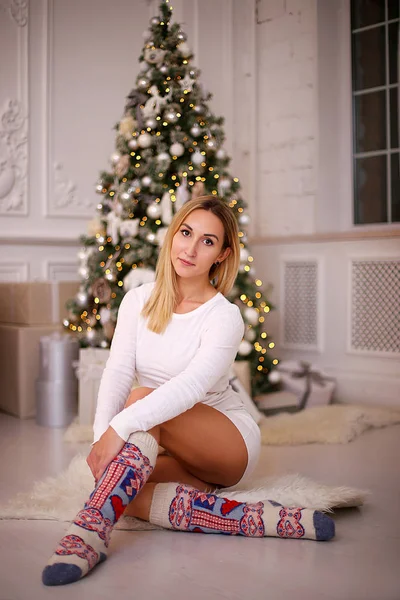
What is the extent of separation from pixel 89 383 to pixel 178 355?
1635mm

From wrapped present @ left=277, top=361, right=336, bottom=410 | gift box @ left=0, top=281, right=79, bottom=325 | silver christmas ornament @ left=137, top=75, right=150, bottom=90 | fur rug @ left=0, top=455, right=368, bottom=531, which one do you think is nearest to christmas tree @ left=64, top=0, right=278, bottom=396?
silver christmas ornament @ left=137, top=75, right=150, bottom=90

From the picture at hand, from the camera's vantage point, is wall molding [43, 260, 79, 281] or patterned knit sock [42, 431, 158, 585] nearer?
patterned knit sock [42, 431, 158, 585]

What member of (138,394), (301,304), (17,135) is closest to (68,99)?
(17,135)

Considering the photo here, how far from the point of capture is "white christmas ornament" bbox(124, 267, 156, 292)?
3.65m

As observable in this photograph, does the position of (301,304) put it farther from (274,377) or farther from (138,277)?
(138,277)

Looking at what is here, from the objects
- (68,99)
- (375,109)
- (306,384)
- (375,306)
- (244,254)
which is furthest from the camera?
(68,99)

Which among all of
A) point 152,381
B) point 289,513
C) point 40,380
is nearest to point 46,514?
point 152,381

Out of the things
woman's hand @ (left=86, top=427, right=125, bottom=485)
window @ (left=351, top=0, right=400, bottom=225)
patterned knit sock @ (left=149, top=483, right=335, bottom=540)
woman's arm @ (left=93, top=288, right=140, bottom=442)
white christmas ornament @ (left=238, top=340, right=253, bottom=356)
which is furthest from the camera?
window @ (left=351, top=0, right=400, bottom=225)

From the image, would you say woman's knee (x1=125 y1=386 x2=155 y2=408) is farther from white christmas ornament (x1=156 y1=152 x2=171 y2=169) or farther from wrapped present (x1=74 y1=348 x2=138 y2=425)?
white christmas ornament (x1=156 y1=152 x2=171 y2=169)

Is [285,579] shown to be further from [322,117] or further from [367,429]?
[322,117]

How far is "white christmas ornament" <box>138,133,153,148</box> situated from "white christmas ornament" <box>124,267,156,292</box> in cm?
65

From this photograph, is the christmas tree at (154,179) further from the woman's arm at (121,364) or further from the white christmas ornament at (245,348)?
the woman's arm at (121,364)

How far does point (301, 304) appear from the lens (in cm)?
463

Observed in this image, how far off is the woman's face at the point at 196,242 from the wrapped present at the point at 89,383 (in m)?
1.61
